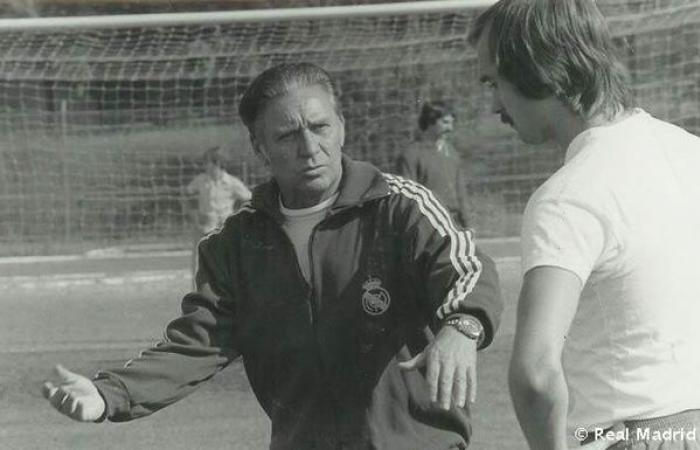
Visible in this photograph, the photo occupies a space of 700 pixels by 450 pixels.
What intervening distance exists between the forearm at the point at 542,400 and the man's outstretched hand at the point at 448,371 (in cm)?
67

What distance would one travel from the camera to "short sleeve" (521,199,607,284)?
256 cm

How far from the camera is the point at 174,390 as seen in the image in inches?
158

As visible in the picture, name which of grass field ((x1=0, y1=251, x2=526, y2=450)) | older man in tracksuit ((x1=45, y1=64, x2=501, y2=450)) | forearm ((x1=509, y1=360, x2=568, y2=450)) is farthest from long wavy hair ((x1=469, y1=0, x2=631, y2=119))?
grass field ((x1=0, y1=251, x2=526, y2=450))

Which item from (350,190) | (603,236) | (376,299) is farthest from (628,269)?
(350,190)

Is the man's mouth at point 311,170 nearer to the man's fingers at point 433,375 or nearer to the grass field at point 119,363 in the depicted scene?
the man's fingers at point 433,375

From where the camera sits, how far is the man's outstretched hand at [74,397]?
12.3ft

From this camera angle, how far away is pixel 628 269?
104 inches

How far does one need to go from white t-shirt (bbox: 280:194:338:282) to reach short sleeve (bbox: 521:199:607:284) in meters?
1.32

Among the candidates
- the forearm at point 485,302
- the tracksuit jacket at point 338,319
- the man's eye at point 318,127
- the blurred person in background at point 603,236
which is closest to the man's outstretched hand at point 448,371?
the forearm at point 485,302

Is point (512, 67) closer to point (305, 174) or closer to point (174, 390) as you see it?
point (305, 174)

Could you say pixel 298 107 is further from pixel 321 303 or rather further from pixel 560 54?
pixel 560 54

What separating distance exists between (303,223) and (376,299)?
304 mm

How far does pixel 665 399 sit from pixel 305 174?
1.53 m

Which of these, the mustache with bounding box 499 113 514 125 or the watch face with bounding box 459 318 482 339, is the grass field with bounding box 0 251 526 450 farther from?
the mustache with bounding box 499 113 514 125
